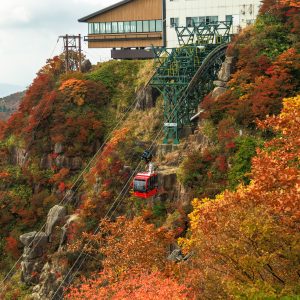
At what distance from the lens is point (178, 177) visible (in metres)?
35.4

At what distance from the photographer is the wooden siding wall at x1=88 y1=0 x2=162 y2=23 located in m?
57.1

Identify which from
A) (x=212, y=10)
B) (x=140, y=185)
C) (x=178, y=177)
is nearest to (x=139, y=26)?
(x=212, y=10)

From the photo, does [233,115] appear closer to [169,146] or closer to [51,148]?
[169,146]

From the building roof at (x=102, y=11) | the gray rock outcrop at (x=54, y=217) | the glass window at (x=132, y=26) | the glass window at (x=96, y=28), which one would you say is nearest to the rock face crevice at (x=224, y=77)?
the gray rock outcrop at (x=54, y=217)

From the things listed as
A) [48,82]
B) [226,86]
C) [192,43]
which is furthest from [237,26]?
[48,82]

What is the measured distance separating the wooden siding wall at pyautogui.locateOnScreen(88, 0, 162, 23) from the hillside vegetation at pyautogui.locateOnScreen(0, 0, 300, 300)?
637 centimetres

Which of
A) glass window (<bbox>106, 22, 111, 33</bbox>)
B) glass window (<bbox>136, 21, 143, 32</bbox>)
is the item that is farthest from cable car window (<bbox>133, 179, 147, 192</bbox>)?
glass window (<bbox>106, 22, 111, 33</bbox>)

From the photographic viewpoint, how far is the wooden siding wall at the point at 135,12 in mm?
57125

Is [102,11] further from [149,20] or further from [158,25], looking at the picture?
[158,25]

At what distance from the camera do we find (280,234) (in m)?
16.9

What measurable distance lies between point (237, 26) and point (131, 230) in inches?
1215

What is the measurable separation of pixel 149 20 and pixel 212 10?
888 cm

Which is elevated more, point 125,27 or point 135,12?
point 135,12

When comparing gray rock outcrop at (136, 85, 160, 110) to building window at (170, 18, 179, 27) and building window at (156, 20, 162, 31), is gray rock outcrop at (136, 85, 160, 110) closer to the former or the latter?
building window at (170, 18, 179, 27)
